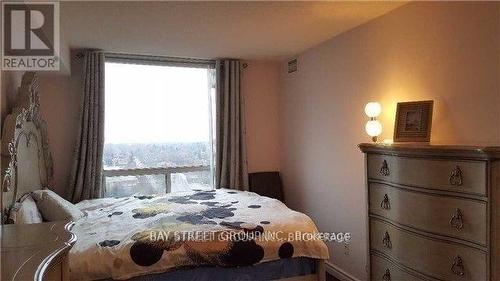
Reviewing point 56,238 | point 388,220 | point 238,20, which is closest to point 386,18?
point 238,20

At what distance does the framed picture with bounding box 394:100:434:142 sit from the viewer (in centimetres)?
228

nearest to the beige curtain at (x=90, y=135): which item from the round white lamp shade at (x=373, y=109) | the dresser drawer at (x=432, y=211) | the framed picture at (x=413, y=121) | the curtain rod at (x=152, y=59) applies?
the curtain rod at (x=152, y=59)

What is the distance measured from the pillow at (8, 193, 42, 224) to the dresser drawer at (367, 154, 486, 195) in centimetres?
222

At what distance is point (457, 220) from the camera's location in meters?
1.67

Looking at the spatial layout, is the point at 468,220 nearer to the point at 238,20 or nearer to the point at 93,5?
the point at 238,20

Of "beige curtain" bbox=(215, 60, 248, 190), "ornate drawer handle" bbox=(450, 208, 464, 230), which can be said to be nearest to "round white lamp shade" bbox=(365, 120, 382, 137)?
"ornate drawer handle" bbox=(450, 208, 464, 230)

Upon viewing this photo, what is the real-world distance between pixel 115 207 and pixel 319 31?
2.60 meters

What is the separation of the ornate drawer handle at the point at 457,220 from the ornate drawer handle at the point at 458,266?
160 mm

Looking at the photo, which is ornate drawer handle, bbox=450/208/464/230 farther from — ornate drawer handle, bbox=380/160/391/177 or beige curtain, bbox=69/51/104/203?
beige curtain, bbox=69/51/104/203

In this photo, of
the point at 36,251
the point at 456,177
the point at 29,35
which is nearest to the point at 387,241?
the point at 456,177

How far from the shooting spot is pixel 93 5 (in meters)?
2.52

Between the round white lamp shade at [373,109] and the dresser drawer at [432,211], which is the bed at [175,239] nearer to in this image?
the dresser drawer at [432,211]

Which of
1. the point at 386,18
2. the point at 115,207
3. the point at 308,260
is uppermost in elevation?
the point at 386,18

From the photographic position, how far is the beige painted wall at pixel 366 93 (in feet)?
6.77
